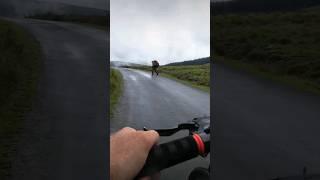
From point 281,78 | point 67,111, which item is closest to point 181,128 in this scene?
point 67,111

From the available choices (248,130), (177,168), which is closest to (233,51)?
(248,130)

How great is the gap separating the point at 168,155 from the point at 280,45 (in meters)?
1.23

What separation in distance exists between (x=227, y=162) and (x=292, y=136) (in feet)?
1.48

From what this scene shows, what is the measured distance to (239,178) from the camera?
257 cm

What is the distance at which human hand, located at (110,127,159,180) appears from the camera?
2123 mm

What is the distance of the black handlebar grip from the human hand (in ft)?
0.12

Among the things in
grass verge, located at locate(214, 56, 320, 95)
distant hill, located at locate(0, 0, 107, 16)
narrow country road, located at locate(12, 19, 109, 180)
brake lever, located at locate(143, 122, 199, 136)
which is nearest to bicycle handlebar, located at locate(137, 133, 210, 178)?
brake lever, located at locate(143, 122, 199, 136)

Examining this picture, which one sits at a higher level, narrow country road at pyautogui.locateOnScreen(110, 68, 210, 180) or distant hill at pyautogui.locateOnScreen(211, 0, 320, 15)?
distant hill at pyautogui.locateOnScreen(211, 0, 320, 15)

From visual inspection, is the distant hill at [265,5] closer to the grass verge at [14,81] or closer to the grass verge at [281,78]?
the grass verge at [281,78]

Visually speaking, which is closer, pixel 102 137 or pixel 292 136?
pixel 102 137

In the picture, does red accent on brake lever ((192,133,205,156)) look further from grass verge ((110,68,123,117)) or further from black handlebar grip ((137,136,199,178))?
grass verge ((110,68,123,117))

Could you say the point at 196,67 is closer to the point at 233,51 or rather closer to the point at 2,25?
the point at 233,51

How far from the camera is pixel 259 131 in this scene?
2.63m

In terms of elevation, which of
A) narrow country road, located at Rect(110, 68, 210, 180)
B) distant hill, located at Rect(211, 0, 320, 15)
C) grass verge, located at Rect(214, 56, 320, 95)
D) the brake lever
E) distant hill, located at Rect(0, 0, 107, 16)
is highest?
distant hill, located at Rect(211, 0, 320, 15)
